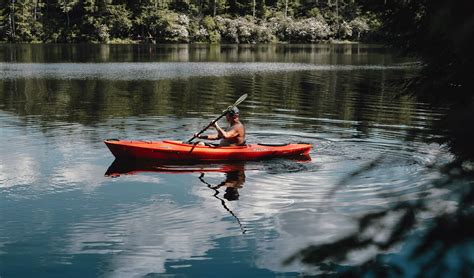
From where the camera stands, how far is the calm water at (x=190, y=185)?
938cm

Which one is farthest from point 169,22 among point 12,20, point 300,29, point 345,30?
point 345,30

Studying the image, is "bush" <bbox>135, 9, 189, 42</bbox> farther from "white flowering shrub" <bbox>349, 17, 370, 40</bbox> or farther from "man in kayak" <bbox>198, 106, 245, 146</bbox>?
"man in kayak" <bbox>198, 106, 245, 146</bbox>

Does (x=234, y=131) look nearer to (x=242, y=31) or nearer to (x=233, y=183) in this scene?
(x=233, y=183)

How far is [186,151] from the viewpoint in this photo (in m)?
16.1

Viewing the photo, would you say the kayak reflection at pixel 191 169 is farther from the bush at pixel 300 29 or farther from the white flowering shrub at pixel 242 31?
the bush at pixel 300 29

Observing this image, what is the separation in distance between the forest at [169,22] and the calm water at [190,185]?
66494mm

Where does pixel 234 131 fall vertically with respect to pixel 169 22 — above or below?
below

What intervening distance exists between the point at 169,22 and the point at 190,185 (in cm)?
8841

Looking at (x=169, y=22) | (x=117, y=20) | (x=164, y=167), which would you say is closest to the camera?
(x=164, y=167)

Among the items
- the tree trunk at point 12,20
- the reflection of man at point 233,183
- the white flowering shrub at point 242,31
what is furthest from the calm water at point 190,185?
the white flowering shrub at point 242,31

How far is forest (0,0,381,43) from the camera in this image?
315 feet

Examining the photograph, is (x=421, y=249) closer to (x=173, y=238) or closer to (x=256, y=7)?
(x=173, y=238)

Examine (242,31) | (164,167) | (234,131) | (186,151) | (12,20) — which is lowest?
(164,167)

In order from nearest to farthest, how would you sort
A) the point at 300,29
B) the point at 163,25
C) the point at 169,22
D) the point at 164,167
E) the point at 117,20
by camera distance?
the point at 164,167, the point at 117,20, the point at 169,22, the point at 163,25, the point at 300,29
